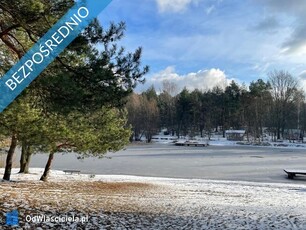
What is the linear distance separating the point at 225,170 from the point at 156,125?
40700mm

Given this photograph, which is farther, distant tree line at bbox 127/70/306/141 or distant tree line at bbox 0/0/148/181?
distant tree line at bbox 127/70/306/141

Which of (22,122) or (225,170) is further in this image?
(225,170)

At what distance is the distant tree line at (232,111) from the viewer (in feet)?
181

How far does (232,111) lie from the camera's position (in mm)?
58062

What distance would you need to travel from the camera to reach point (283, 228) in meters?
5.38

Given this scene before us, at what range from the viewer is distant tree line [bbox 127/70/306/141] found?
55.2 m

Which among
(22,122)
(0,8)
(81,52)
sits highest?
(0,8)

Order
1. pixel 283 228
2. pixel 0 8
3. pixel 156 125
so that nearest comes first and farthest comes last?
pixel 0 8
pixel 283 228
pixel 156 125

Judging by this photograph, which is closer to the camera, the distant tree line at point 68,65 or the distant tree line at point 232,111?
the distant tree line at point 68,65

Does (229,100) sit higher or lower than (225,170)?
higher

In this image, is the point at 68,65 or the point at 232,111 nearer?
the point at 68,65

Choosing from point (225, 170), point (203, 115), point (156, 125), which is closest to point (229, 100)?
point (203, 115)

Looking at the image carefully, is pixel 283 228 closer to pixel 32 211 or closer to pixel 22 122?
pixel 32 211

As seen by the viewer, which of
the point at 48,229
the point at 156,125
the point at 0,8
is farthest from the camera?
the point at 156,125
